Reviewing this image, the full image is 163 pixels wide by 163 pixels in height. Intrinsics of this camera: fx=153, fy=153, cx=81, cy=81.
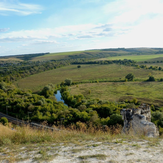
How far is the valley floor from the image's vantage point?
6.55m

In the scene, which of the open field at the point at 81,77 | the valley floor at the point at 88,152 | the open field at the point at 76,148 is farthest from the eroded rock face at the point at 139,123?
the open field at the point at 81,77

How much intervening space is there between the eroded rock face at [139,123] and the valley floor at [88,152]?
2045 millimetres

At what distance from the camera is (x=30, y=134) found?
352 inches

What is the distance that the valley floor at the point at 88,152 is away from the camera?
655 centimetres

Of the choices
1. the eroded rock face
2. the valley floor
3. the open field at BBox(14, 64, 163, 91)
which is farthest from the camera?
the open field at BBox(14, 64, 163, 91)

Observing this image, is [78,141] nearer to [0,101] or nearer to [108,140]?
[108,140]

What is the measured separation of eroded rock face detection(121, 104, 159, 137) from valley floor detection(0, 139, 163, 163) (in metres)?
2.04

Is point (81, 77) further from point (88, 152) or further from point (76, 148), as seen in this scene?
point (88, 152)

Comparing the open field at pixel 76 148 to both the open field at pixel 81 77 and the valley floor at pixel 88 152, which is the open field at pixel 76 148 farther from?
the open field at pixel 81 77

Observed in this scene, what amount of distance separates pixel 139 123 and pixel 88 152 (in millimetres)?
5626

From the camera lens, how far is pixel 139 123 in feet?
36.9

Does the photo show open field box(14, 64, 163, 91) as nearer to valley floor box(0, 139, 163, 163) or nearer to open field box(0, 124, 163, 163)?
open field box(0, 124, 163, 163)

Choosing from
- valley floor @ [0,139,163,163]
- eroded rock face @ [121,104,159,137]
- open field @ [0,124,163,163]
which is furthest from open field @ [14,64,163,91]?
valley floor @ [0,139,163,163]

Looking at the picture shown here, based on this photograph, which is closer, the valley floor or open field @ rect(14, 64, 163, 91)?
the valley floor
